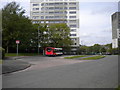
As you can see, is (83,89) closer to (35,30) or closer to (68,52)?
(35,30)

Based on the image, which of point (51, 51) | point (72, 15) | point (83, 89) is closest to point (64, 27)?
point (51, 51)

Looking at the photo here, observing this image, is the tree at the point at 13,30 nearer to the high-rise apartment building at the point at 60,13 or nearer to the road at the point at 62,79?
the road at the point at 62,79

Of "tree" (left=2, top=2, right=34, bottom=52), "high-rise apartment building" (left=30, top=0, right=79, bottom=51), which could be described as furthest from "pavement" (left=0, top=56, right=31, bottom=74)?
"high-rise apartment building" (left=30, top=0, right=79, bottom=51)

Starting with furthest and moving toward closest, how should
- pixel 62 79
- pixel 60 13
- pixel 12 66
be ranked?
1. pixel 60 13
2. pixel 12 66
3. pixel 62 79

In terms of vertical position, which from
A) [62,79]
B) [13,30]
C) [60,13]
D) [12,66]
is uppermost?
[60,13]

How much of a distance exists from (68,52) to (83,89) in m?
63.5

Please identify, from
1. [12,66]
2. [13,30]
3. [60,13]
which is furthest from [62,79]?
[60,13]

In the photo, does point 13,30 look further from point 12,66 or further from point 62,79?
point 62,79

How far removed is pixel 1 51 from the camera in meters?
25.1

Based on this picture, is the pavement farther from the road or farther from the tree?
the tree

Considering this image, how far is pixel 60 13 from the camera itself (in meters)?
92.1

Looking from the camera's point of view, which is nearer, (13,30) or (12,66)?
(12,66)

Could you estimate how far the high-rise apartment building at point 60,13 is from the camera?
300ft

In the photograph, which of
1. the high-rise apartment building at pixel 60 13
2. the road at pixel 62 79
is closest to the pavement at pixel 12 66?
the road at pixel 62 79
